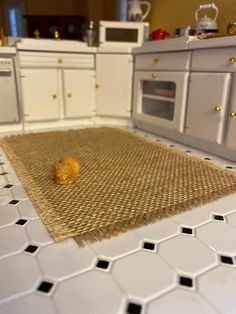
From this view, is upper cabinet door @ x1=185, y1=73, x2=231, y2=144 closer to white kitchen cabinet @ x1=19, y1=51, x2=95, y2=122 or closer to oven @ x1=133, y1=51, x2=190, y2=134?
oven @ x1=133, y1=51, x2=190, y2=134

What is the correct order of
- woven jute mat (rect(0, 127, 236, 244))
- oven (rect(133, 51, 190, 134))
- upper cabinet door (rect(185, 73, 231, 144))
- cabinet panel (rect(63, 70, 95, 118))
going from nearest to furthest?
woven jute mat (rect(0, 127, 236, 244)), upper cabinet door (rect(185, 73, 231, 144)), oven (rect(133, 51, 190, 134)), cabinet panel (rect(63, 70, 95, 118))

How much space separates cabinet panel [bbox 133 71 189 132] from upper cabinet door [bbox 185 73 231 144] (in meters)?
0.08

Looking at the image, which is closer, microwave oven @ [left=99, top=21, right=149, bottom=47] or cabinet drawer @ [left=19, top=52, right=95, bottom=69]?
cabinet drawer @ [left=19, top=52, right=95, bottom=69]

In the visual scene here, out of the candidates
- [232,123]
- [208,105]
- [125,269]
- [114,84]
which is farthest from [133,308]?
[114,84]

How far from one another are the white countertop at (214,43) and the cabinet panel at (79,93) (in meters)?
1.10

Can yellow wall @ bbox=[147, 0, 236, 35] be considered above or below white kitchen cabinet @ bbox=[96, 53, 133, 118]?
above

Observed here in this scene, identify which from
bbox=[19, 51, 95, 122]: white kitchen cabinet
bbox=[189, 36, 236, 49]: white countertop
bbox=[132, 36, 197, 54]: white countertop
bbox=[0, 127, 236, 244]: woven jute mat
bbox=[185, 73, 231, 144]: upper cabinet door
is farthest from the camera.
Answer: bbox=[19, 51, 95, 122]: white kitchen cabinet

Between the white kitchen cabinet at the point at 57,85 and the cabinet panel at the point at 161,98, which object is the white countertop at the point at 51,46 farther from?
the cabinet panel at the point at 161,98

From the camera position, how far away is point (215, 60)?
5.49 ft

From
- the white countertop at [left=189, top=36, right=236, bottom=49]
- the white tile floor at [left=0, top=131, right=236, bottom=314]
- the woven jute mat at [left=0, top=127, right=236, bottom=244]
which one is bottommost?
the white tile floor at [left=0, top=131, right=236, bottom=314]

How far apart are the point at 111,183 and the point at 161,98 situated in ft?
3.73

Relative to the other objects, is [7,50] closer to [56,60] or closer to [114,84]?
[56,60]

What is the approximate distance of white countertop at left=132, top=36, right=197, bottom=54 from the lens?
1.86 meters

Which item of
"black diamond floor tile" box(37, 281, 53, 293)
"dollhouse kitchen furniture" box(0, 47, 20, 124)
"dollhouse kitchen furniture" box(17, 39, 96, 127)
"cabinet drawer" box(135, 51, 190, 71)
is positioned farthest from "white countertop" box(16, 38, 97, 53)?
"black diamond floor tile" box(37, 281, 53, 293)
